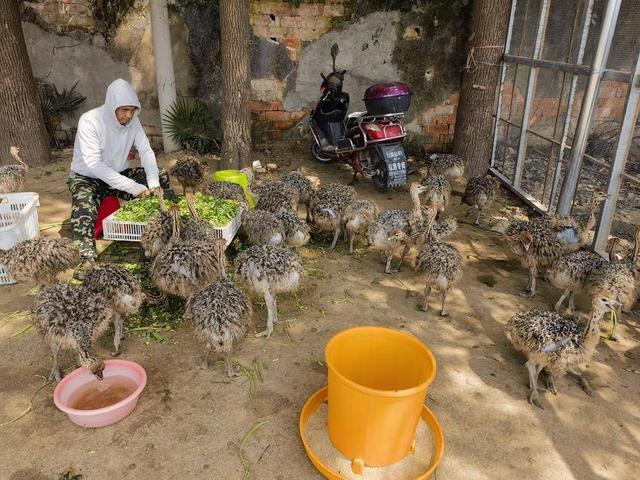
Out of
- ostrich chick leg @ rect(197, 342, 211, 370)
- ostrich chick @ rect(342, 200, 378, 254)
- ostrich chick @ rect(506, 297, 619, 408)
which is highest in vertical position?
ostrich chick @ rect(342, 200, 378, 254)

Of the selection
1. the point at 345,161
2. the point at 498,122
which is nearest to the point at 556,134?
the point at 498,122

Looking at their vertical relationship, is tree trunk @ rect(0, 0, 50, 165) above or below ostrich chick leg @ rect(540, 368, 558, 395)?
above

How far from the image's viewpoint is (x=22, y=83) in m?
8.34

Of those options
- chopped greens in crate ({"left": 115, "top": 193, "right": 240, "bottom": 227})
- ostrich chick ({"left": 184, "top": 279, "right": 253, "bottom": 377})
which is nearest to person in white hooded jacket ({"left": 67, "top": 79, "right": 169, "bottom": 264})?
chopped greens in crate ({"left": 115, "top": 193, "right": 240, "bottom": 227})

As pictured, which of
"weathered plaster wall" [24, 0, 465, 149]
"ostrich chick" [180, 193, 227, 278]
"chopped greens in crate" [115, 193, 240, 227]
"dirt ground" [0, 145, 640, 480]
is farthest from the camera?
"weathered plaster wall" [24, 0, 465, 149]

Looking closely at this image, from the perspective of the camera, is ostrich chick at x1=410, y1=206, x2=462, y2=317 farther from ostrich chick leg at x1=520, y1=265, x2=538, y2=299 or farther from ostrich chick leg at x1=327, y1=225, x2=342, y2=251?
ostrich chick leg at x1=327, y1=225, x2=342, y2=251

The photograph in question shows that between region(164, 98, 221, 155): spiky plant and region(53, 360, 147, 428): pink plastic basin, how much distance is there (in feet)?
20.9

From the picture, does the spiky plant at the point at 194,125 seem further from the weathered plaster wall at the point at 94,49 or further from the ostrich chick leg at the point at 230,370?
the ostrich chick leg at the point at 230,370

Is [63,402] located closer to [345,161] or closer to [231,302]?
[231,302]

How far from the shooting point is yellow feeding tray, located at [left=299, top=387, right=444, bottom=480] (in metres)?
3.20

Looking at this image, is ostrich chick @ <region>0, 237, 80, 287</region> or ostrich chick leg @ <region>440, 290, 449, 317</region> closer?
ostrich chick @ <region>0, 237, 80, 287</region>

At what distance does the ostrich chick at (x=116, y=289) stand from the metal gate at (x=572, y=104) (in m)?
5.43

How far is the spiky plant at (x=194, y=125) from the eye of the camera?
9.44 m

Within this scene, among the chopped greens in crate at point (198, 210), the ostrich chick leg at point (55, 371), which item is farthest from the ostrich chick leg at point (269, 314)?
the ostrich chick leg at point (55, 371)
